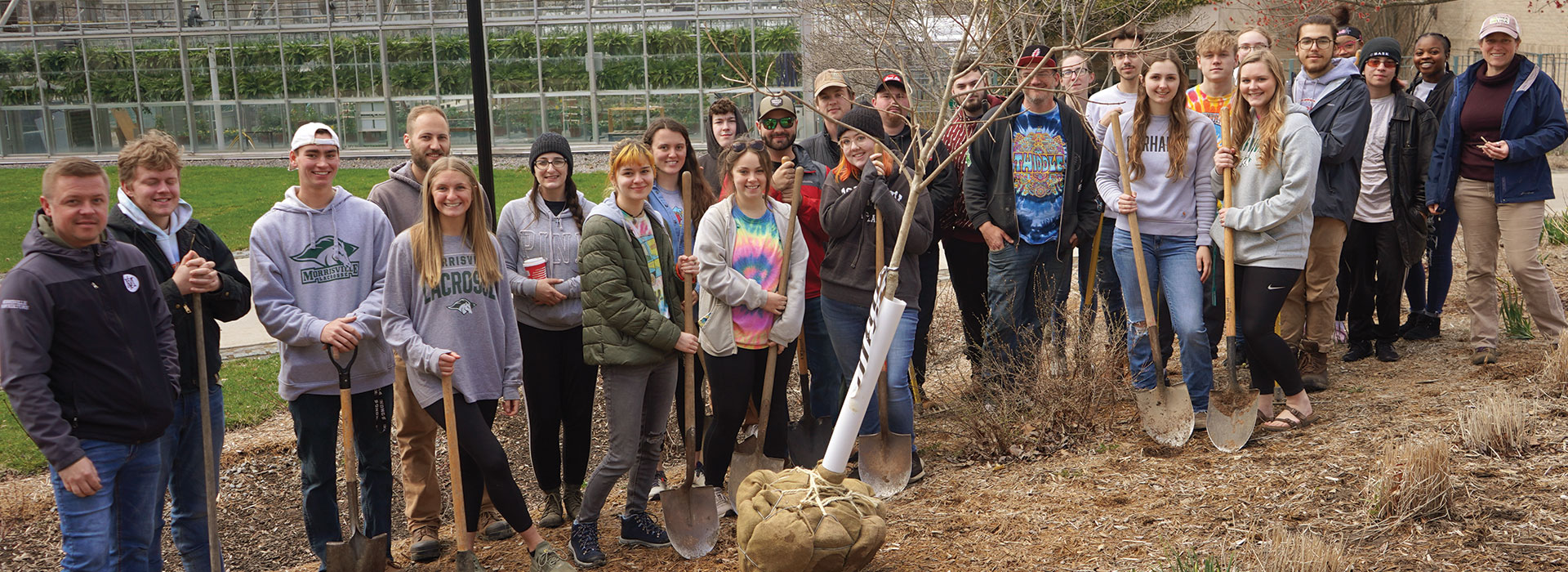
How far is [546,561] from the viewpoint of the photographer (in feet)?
14.1

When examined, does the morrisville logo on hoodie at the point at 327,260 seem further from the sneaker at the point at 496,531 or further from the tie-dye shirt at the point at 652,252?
the sneaker at the point at 496,531

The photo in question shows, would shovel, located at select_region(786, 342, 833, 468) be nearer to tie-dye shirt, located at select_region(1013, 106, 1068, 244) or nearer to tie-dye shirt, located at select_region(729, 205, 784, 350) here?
tie-dye shirt, located at select_region(729, 205, 784, 350)

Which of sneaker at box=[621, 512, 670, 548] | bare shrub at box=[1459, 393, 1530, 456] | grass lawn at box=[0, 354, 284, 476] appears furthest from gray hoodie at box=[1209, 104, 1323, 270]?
grass lawn at box=[0, 354, 284, 476]

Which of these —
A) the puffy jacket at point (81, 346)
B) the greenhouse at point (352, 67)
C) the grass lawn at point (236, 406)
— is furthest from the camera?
the greenhouse at point (352, 67)

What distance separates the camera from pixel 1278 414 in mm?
5488

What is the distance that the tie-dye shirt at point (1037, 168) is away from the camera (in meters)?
5.94

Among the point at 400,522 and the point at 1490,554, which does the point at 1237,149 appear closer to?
the point at 1490,554

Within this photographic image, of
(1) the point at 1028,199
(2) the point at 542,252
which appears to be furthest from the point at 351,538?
(1) the point at 1028,199

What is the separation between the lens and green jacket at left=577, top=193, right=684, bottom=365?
14.7 ft

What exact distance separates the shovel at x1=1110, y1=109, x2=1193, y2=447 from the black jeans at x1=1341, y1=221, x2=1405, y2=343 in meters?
2.12

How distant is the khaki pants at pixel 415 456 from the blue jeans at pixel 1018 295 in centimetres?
290

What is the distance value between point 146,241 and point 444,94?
25450mm

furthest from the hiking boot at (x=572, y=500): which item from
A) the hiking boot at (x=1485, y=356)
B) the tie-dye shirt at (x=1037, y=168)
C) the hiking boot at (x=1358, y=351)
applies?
the hiking boot at (x=1485, y=356)

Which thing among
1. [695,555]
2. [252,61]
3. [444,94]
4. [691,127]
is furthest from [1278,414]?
[252,61]
